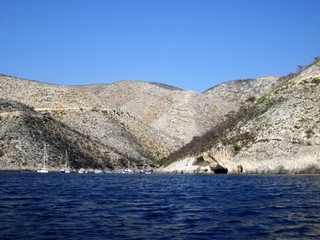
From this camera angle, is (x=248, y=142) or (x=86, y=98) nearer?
(x=248, y=142)

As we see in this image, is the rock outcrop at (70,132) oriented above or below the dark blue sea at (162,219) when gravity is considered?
above

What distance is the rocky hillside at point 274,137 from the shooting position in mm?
92894

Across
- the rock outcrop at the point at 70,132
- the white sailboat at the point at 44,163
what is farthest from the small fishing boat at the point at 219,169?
the white sailboat at the point at 44,163

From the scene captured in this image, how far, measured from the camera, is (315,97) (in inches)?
4149

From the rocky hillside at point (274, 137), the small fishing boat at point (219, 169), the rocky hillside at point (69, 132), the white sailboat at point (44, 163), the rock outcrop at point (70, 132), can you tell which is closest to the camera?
the rocky hillside at point (274, 137)

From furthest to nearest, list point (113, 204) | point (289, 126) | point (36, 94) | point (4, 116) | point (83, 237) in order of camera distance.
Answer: point (36, 94)
point (4, 116)
point (289, 126)
point (113, 204)
point (83, 237)

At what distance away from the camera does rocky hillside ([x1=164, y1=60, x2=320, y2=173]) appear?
305 ft

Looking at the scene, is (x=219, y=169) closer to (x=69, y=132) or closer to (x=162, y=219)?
(x=69, y=132)

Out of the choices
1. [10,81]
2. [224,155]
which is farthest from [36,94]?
[224,155]

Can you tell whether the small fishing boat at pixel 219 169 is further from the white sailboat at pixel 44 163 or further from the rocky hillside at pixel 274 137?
the white sailboat at pixel 44 163

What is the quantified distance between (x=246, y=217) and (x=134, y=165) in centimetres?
13350

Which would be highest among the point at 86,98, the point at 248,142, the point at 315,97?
the point at 86,98

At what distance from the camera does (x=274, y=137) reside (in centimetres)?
9806

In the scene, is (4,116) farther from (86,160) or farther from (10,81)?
(10,81)
